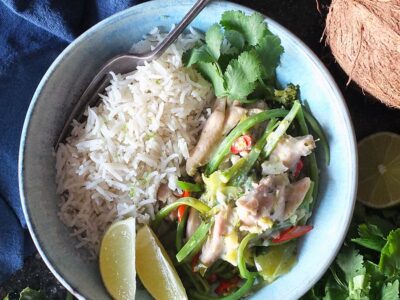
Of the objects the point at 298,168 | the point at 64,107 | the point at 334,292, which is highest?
the point at 64,107

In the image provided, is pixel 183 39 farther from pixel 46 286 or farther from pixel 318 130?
pixel 46 286

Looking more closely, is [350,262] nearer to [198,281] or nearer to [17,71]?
[198,281]

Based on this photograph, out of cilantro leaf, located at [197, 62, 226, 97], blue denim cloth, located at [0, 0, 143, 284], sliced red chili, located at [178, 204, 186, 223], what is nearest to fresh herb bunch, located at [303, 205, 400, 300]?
sliced red chili, located at [178, 204, 186, 223]

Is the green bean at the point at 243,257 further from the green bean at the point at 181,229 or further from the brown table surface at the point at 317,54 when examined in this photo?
the brown table surface at the point at 317,54

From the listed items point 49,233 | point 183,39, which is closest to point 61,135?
point 49,233

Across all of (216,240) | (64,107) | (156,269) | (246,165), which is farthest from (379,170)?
(64,107)

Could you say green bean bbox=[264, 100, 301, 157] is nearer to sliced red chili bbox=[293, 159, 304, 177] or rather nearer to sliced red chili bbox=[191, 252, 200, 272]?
sliced red chili bbox=[293, 159, 304, 177]
